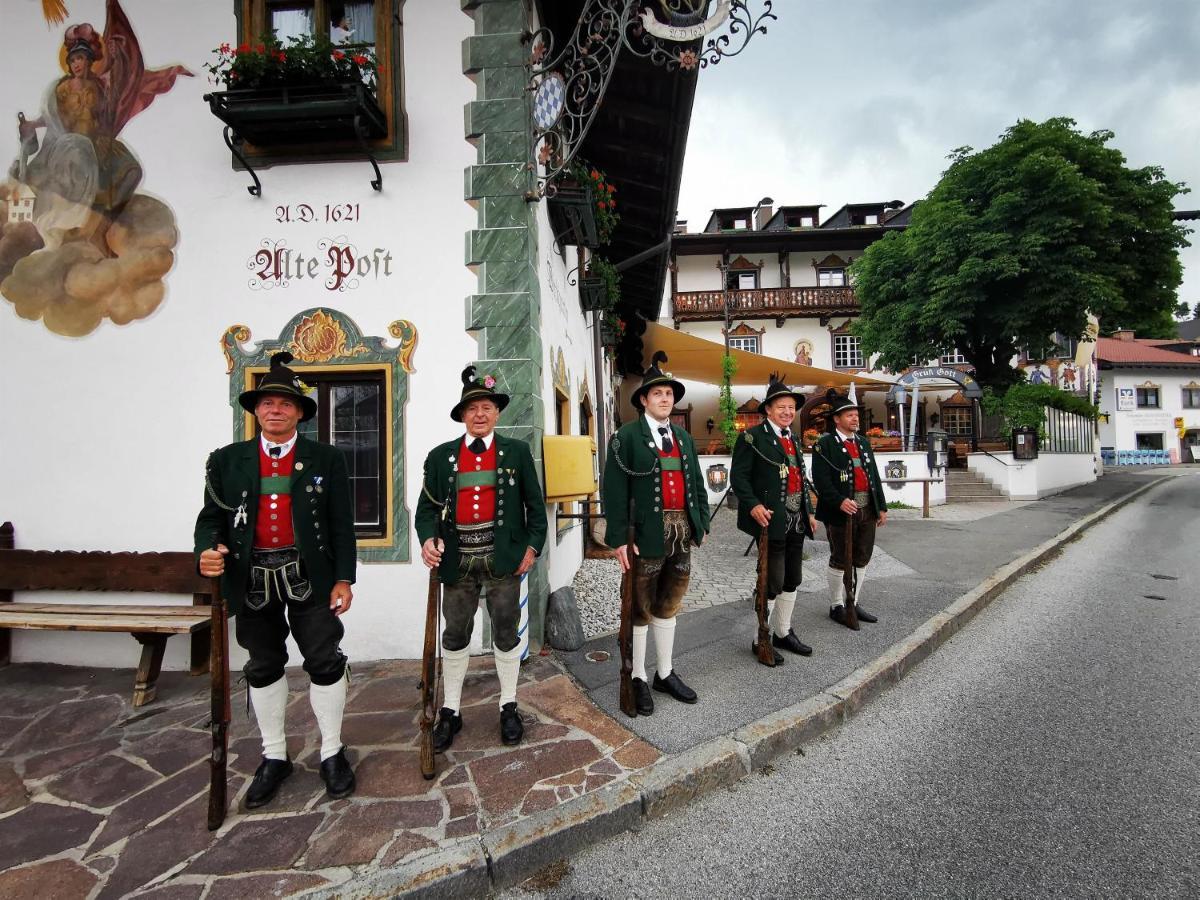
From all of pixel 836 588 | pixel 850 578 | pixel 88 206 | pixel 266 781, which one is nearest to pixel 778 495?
pixel 850 578

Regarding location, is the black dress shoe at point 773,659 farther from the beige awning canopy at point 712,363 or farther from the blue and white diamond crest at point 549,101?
the beige awning canopy at point 712,363

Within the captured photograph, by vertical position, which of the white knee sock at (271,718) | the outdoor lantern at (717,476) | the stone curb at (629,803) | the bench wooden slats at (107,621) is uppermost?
the outdoor lantern at (717,476)

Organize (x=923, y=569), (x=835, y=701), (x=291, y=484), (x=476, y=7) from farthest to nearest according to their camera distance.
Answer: (x=923, y=569), (x=476, y=7), (x=835, y=701), (x=291, y=484)

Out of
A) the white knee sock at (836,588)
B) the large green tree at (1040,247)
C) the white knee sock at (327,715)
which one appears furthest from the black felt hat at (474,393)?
the large green tree at (1040,247)

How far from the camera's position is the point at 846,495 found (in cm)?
504

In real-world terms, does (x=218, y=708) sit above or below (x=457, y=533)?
below

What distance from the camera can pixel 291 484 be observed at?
289 centimetres

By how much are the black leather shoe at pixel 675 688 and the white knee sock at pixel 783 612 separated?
110cm

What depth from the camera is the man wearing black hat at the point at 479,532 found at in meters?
3.27

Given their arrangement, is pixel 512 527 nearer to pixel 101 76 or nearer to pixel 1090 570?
pixel 101 76

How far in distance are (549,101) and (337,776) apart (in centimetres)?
502

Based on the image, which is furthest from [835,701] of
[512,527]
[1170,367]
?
[1170,367]

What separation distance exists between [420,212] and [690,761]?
4348mm

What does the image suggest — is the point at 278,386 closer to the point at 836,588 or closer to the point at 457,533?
the point at 457,533
